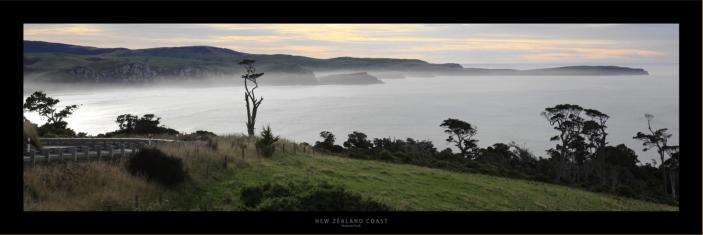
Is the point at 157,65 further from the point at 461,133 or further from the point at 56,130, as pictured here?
the point at 461,133

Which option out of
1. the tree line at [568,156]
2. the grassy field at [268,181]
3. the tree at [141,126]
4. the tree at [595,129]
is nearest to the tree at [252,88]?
the grassy field at [268,181]

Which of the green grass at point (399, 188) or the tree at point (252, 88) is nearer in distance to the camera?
the green grass at point (399, 188)

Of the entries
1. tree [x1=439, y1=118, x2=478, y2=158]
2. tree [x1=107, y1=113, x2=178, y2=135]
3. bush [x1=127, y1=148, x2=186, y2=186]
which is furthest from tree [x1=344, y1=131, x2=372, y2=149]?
bush [x1=127, y1=148, x2=186, y2=186]

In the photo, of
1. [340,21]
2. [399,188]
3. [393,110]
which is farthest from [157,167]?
[393,110]

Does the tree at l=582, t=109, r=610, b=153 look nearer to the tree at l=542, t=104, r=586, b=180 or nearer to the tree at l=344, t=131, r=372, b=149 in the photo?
the tree at l=542, t=104, r=586, b=180

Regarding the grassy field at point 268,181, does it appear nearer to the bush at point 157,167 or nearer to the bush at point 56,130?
the bush at point 157,167

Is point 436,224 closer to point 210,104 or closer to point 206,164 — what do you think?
point 206,164

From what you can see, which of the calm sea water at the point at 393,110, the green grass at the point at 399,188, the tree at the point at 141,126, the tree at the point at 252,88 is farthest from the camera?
the tree at the point at 141,126
